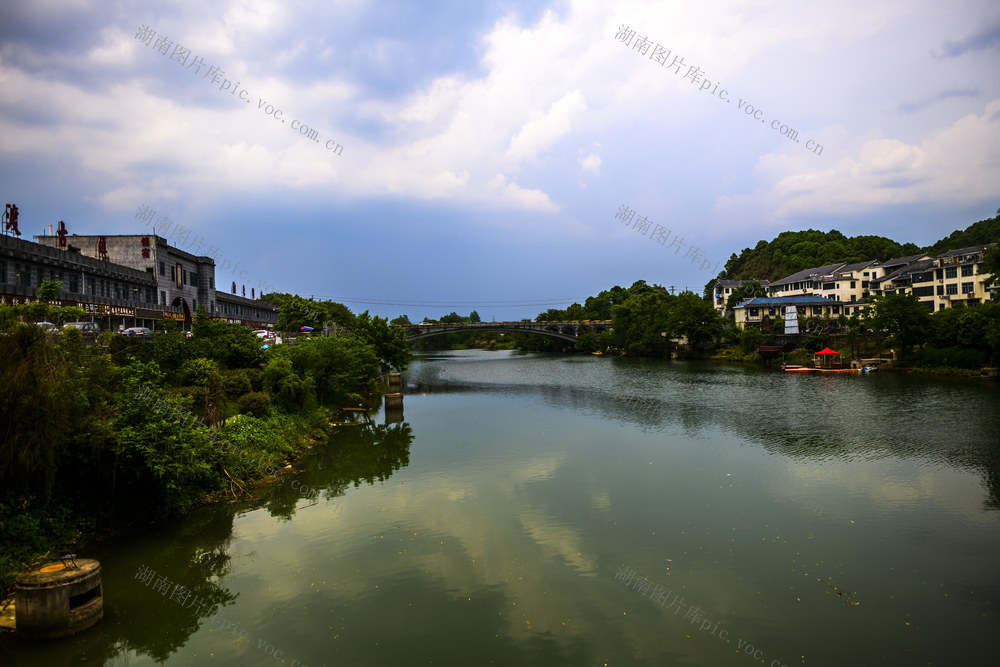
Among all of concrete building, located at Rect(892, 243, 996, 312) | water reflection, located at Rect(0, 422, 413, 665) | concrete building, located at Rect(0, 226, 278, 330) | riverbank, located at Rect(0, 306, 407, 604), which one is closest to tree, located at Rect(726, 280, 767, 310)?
concrete building, located at Rect(892, 243, 996, 312)

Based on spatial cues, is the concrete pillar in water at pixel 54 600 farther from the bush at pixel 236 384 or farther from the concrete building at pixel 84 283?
the concrete building at pixel 84 283

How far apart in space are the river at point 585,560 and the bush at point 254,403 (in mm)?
3737

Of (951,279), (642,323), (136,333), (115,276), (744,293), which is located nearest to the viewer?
(136,333)

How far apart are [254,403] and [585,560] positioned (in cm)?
1712

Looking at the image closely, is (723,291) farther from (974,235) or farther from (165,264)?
(165,264)

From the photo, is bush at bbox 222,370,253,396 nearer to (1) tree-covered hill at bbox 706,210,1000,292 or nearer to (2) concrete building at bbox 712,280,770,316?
(2) concrete building at bbox 712,280,770,316

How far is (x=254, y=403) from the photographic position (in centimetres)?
2431

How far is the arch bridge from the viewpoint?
3558 inches

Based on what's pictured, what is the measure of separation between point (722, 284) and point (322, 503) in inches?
3905

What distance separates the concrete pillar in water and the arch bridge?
2783 inches

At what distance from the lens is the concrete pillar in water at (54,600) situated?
9789 millimetres

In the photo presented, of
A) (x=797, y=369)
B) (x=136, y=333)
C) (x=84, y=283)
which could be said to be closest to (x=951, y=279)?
(x=797, y=369)

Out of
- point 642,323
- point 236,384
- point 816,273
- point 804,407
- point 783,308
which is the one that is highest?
point 816,273

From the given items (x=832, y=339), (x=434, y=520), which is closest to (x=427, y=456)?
(x=434, y=520)
